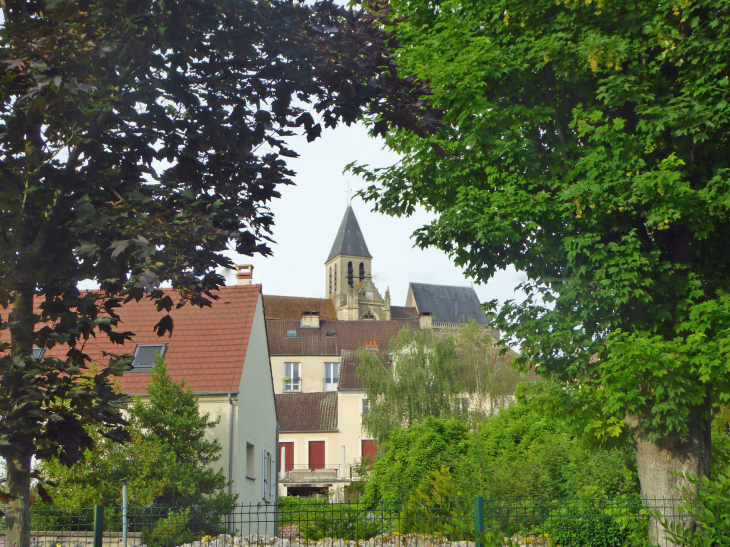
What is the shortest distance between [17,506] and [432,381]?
3150 cm

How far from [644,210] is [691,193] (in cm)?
89

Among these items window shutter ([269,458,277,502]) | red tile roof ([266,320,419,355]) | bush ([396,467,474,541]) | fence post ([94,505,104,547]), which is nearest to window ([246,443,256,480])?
window shutter ([269,458,277,502])

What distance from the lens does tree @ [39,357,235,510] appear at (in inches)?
460

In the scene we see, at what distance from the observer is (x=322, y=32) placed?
4.47m

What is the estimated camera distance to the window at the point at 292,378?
177 ft

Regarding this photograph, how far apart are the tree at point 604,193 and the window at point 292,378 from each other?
148 ft

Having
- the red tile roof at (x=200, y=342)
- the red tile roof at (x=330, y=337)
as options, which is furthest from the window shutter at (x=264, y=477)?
the red tile roof at (x=330, y=337)

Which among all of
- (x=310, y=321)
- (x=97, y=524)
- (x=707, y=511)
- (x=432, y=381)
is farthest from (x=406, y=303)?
(x=707, y=511)

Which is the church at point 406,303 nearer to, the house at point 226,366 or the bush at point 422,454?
the bush at point 422,454

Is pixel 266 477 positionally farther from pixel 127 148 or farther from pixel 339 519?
pixel 127 148

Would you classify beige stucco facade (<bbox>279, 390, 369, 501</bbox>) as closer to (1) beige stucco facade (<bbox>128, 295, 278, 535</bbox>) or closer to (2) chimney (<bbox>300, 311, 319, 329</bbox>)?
(2) chimney (<bbox>300, 311, 319, 329</bbox>)

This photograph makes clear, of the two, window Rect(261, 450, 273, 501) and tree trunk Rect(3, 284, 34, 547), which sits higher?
tree trunk Rect(3, 284, 34, 547)

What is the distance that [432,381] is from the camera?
114 feet

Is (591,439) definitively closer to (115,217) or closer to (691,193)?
(691,193)
